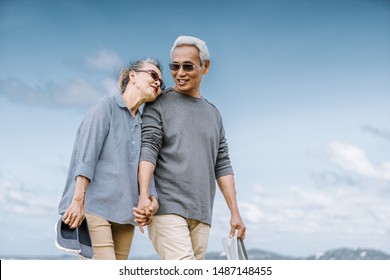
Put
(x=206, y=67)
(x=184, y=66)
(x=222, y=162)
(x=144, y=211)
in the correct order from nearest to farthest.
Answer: (x=144, y=211) < (x=184, y=66) < (x=206, y=67) < (x=222, y=162)

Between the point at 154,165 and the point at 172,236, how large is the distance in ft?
1.85

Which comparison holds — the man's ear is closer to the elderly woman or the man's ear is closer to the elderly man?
the elderly man

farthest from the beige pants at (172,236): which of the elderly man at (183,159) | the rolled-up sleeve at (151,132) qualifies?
the rolled-up sleeve at (151,132)

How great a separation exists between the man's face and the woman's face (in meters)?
0.21

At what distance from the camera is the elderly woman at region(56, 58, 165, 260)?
12.5ft

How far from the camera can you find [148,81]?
4.37 metres

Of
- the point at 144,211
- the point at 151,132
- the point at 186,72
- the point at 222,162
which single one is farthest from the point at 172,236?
the point at 186,72

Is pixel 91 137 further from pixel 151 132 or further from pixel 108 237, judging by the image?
pixel 108 237

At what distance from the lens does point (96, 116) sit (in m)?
4.00

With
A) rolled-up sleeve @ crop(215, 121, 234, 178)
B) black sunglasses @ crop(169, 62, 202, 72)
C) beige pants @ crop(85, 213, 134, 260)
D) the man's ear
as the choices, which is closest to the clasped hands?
beige pants @ crop(85, 213, 134, 260)
